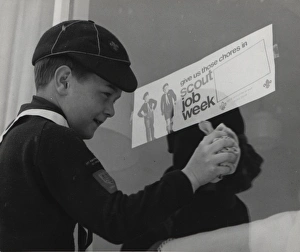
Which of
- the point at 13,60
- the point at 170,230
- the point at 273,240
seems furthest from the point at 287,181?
the point at 13,60

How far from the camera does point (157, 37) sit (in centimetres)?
86

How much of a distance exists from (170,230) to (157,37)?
1.18 ft

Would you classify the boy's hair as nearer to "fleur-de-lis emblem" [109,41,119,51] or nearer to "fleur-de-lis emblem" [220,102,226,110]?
"fleur-de-lis emblem" [109,41,119,51]

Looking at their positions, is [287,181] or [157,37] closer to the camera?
[287,181]

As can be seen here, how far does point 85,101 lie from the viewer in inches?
29.7

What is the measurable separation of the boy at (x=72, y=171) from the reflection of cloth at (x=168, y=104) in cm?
9

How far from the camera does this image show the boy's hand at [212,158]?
0.70 meters

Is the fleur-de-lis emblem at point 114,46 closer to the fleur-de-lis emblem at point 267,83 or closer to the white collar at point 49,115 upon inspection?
the white collar at point 49,115

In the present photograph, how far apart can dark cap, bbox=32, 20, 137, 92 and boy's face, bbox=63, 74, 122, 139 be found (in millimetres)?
17

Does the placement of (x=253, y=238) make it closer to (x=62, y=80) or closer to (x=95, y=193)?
(x=95, y=193)

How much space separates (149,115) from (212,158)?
17 cm

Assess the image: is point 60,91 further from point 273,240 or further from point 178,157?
point 273,240

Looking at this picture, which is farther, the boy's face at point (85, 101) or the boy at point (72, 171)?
the boy's face at point (85, 101)

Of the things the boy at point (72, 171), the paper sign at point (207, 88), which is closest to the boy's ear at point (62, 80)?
the boy at point (72, 171)
